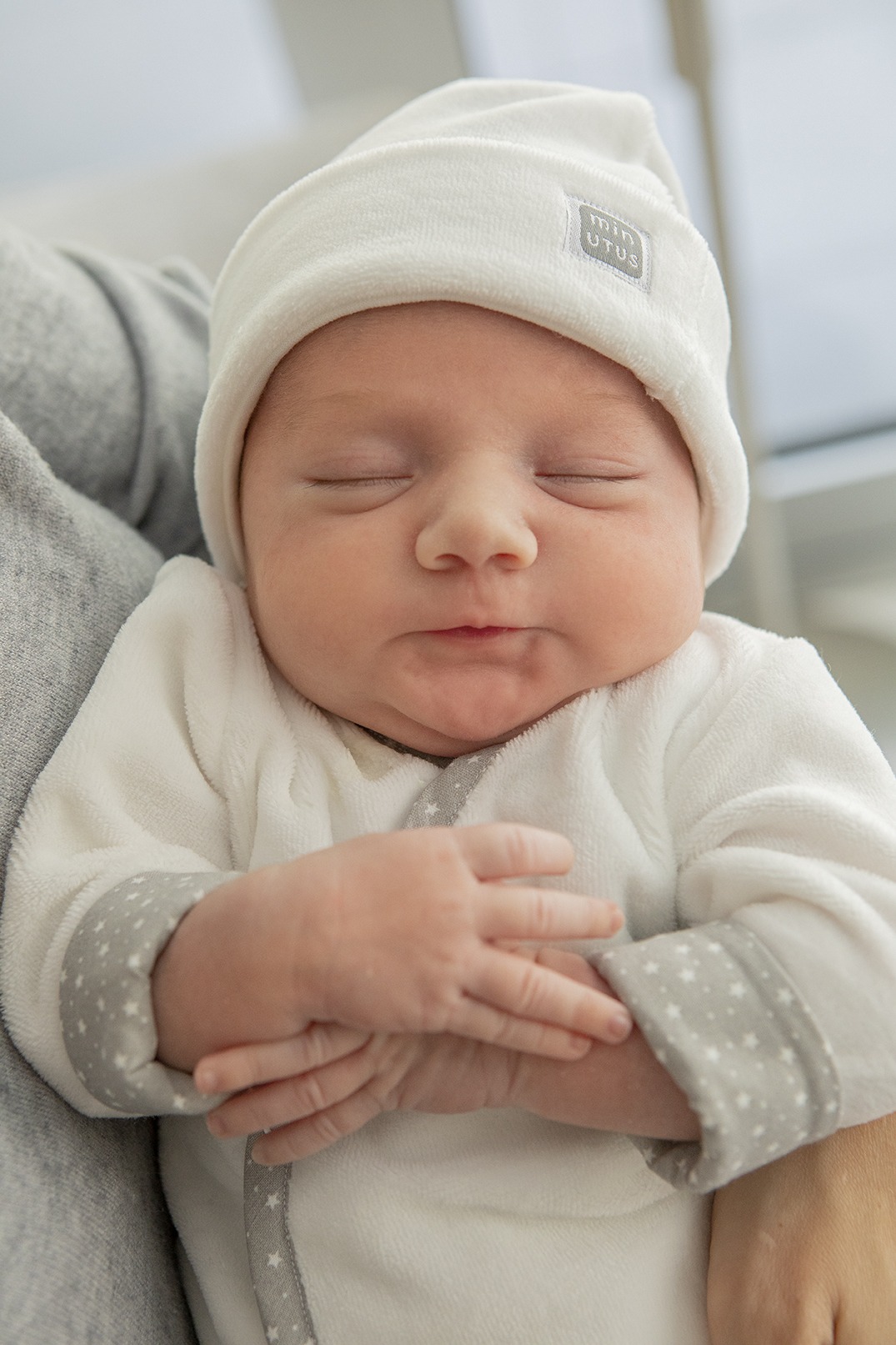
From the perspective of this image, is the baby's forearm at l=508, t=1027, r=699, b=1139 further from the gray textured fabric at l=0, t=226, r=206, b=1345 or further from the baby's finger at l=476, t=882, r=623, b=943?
the gray textured fabric at l=0, t=226, r=206, b=1345

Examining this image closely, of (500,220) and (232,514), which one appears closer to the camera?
(500,220)

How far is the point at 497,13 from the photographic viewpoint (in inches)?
76.2

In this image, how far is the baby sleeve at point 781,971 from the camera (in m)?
0.60

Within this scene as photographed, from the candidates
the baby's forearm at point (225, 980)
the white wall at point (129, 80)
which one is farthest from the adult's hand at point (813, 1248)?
the white wall at point (129, 80)

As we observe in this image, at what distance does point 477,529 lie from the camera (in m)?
0.69

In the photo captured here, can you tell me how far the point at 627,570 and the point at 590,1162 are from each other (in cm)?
38

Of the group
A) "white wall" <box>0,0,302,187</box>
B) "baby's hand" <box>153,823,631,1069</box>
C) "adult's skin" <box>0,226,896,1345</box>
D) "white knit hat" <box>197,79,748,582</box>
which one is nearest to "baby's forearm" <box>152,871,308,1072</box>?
"baby's hand" <box>153,823,631,1069</box>

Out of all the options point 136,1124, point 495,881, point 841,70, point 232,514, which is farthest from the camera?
point 841,70

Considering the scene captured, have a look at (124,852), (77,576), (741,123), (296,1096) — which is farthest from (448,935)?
(741,123)

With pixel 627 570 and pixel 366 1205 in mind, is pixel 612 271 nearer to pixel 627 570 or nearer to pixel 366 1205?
pixel 627 570

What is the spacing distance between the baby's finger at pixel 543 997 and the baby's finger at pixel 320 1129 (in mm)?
91

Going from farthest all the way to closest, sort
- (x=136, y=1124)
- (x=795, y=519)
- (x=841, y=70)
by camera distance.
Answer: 1. (x=795, y=519)
2. (x=841, y=70)
3. (x=136, y=1124)

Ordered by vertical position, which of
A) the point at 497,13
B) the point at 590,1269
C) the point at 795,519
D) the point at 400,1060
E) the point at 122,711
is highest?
the point at 497,13

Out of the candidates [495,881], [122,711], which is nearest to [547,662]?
[495,881]
